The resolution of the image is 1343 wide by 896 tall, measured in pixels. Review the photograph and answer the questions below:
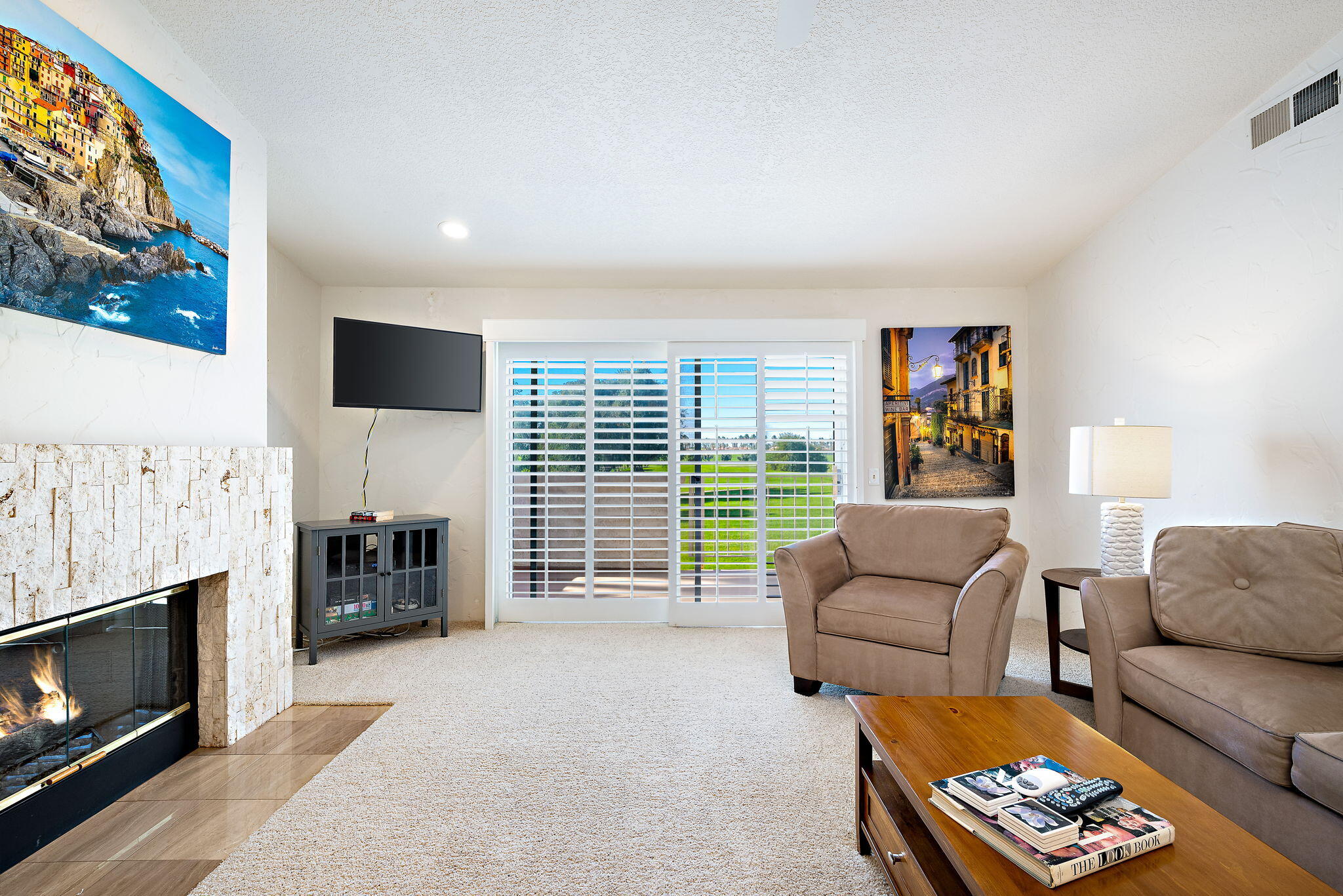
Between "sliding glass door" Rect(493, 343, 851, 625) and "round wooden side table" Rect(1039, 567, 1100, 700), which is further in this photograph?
"sliding glass door" Rect(493, 343, 851, 625)

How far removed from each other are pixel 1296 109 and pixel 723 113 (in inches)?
81.9

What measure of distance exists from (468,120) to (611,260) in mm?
1499

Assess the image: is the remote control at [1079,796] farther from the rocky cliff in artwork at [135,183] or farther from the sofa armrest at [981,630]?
the rocky cliff in artwork at [135,183]

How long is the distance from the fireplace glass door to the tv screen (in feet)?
5.46

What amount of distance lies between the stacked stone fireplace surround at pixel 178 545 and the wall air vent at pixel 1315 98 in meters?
4.07

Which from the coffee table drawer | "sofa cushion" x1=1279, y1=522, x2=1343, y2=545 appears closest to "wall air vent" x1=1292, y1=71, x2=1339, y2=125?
"sofa cushion" x1=1279, y1=522, x2=1343, y2=545

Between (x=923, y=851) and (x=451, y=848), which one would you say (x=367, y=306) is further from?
(x=923, y=851)

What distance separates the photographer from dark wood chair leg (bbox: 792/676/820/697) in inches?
113

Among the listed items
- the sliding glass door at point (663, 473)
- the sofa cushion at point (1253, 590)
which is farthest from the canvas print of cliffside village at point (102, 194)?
the sofa cushion at point (1253, 590)

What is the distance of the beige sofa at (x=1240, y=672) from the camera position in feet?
4.91

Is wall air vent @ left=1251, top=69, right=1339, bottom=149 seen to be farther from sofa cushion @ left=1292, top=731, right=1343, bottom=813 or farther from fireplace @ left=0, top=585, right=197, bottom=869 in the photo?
fireplace @ left=0, top=585, right=197, bottom=869

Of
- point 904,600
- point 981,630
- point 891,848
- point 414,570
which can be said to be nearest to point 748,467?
point 904,600

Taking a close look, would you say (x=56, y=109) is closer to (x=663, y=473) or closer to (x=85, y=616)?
(x=85, y=616)

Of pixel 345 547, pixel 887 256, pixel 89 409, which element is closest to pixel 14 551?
pixel 89 409
